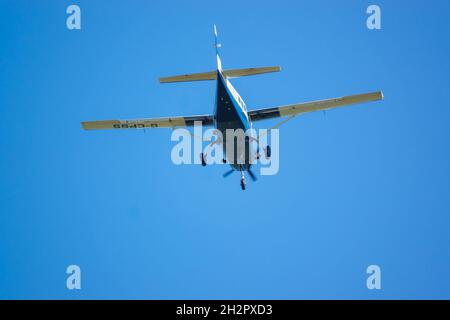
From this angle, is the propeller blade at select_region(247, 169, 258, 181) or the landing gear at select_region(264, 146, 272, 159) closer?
the landing gear at select_region(264, 146, 272, 159)

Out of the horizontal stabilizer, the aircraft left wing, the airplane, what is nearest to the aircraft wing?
the airplane

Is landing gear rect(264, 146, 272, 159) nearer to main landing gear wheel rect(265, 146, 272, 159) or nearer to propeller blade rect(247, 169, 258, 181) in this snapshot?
main landing gear wheel rect(265, 146, 272, 159)

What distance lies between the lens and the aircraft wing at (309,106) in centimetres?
2608

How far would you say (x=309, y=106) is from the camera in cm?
2662

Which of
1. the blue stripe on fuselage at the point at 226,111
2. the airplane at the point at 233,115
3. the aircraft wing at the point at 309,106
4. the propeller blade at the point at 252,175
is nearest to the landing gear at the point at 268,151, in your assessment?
the airplane at the point at 233,115

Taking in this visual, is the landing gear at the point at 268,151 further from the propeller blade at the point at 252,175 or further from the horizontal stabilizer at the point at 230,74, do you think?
the horizontal stabilizer at the point at 230,74

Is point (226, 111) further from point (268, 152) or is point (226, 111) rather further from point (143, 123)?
point (143, 123)

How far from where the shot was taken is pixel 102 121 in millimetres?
27906

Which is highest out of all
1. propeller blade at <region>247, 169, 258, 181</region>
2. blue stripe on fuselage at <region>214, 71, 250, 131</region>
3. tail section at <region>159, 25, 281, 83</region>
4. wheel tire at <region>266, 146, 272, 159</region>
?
tail section at <region>159, 25, 281, 83</region>

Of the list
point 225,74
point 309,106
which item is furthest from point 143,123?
point 309,106

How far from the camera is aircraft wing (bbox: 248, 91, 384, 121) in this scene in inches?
1027

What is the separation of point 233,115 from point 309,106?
13.6 feet

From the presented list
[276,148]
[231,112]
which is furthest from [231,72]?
[276,148]
